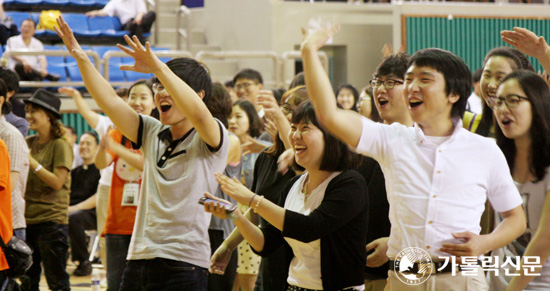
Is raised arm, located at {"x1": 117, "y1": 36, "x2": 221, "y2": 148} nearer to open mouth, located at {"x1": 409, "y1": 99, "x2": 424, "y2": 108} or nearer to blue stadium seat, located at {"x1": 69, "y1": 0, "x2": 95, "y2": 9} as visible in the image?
open mouth, located at {"x1": 409, "y1": 99, "x2": 424, "y2": 108}

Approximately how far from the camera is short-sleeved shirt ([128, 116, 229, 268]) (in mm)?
2963

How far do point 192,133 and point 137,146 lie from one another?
276mm

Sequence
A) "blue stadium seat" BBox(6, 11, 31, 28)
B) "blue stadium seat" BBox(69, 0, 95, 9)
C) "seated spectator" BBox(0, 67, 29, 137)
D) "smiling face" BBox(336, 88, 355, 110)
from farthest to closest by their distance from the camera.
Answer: "blue stadium seat" BBox(69, 0, 95, 9) → "blue stadium seat" BBox(6, 11, 31, 28) → "smiling face" BBox(336, 88, 355, 110) → "seated spectator" BBox(0, 67, 29, 137)

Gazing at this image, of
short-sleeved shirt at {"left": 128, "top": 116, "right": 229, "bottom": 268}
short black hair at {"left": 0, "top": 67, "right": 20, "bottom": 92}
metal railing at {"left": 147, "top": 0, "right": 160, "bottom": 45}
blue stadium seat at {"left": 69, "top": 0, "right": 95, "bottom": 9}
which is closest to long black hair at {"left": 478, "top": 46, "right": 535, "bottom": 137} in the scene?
short-sleeved shirt at {"left": 128, "top": 116, "right": 229, "bottom": 268}

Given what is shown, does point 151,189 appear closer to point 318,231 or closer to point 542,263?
point 318,231

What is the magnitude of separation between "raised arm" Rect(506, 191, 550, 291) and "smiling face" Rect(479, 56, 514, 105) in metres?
0.85

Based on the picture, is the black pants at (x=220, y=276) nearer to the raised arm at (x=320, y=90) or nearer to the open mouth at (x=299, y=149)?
the open mouth at (x=299, y=149)

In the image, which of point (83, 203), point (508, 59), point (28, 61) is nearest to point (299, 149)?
point (508, 59)

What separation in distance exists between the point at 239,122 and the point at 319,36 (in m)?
2.95

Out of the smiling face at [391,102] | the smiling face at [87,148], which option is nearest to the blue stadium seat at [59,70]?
the smiling face at [87,148]

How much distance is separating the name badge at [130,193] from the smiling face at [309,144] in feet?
6.14

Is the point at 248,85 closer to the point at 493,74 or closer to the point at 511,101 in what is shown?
the point at 493,74

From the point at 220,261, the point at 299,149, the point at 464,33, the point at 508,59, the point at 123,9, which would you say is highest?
the point at 123,9

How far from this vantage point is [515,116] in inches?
111
